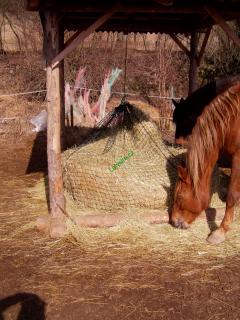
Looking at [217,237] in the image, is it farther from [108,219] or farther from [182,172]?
[108,219]

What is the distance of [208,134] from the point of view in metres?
4.29

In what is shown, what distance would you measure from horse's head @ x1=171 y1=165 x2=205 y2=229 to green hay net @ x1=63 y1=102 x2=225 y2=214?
1.80 feet

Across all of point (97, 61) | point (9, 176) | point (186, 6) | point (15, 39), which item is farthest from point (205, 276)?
point (15, 39)

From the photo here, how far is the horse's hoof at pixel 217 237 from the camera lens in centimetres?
437

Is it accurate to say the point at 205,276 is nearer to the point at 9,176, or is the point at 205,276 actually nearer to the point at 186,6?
the point at 186,6

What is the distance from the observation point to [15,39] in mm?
14719

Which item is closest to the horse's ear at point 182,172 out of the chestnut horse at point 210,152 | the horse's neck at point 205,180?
the chestnut horse at point 210,152

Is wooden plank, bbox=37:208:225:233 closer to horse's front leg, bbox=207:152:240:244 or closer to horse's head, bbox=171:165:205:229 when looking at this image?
horse's head, bbox=171:165:205:229

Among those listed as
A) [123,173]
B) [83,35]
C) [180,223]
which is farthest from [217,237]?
[83,35]

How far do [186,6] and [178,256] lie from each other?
Result: 273 centimetres

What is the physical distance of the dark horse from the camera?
7023 mm

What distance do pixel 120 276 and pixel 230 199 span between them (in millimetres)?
1492

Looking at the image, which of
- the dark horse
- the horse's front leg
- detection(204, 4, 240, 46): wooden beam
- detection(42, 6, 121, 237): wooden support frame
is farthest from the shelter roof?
the horse's front leg

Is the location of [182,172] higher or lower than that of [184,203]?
higher
